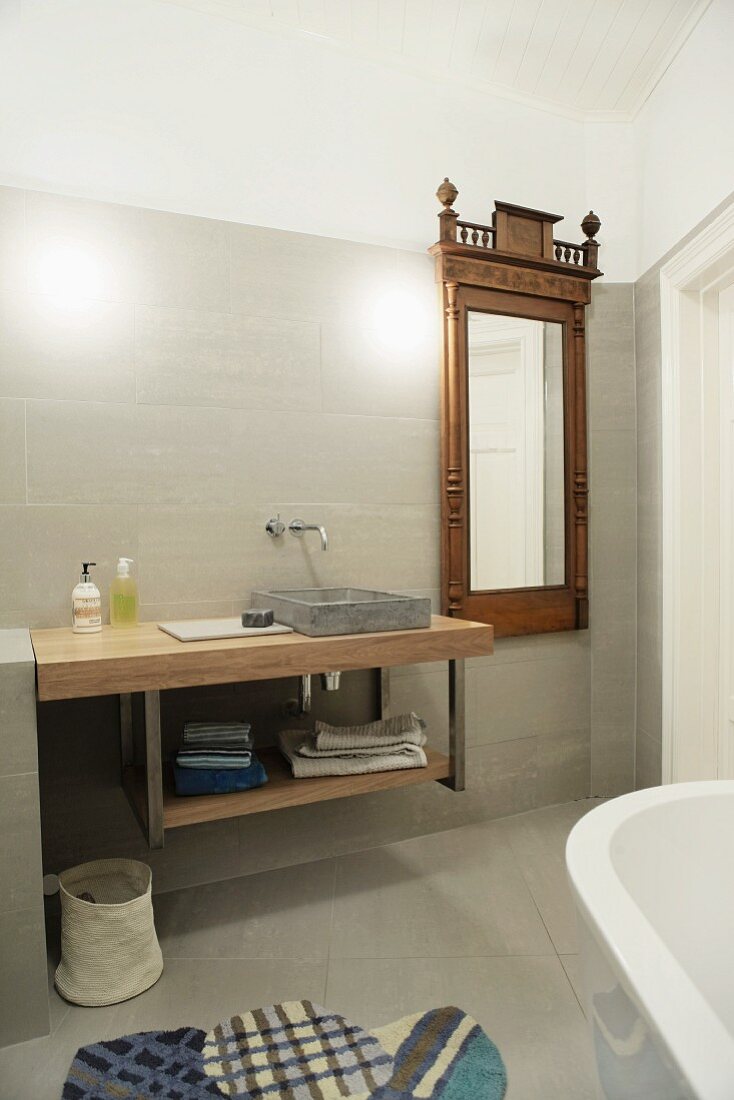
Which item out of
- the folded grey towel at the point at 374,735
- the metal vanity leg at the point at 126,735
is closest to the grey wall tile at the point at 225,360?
the metal vanity leg at the point at 126,735

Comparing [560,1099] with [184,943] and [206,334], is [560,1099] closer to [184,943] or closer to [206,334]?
[184,943]

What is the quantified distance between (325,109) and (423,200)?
1.41 feet

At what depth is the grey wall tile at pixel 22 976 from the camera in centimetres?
154

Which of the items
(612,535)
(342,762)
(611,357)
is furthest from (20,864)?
(611,357)

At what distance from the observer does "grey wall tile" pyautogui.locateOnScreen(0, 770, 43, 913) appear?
1532 mm

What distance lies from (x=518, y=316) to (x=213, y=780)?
1.90 m

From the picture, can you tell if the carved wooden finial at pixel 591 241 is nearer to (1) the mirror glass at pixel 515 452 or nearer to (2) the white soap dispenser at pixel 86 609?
(1) the mirror glass at pixel 515 452

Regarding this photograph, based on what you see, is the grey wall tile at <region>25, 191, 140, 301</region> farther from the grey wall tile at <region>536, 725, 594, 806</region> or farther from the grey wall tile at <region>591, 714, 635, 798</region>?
the grey wall tile at <region>591, 714, 635, 798</region>

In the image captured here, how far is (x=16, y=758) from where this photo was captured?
1545mm

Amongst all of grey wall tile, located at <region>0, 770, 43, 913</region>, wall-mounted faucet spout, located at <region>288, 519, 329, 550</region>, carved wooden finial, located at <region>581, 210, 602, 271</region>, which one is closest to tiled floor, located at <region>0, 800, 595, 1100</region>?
grey wall tile, located at <region>0, 770, 43, 913</region>

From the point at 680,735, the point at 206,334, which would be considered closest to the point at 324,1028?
the point at 680,735

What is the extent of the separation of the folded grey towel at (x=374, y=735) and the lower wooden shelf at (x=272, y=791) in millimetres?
80

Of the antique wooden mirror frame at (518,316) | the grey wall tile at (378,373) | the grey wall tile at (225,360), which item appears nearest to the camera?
the grey wall tile at (225,360)

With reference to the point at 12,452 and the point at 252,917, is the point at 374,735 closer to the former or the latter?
the point at 252,917
